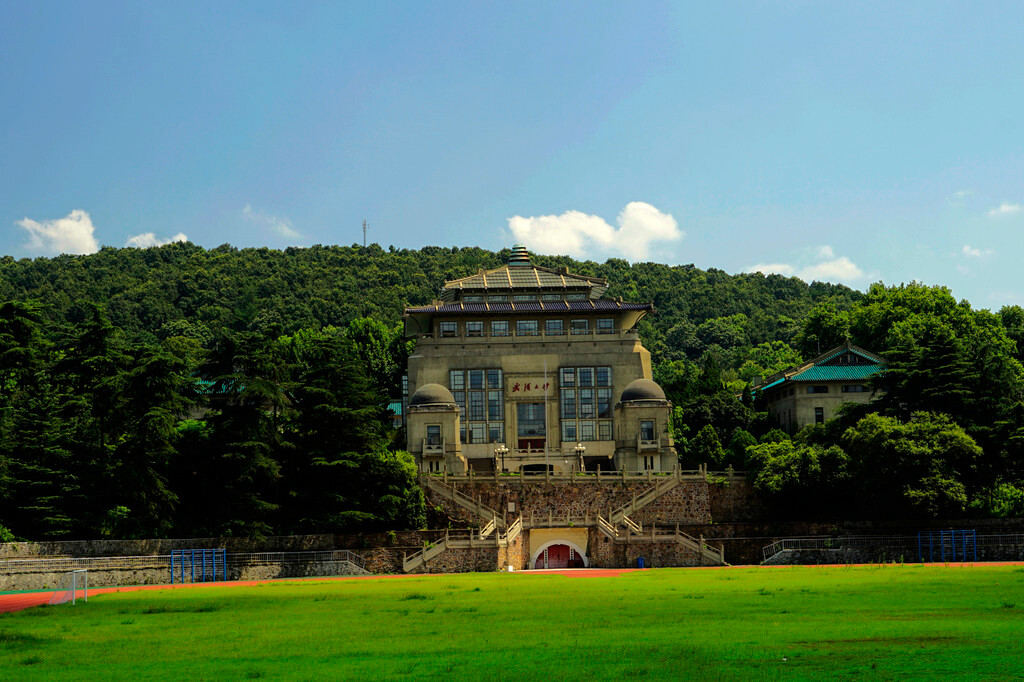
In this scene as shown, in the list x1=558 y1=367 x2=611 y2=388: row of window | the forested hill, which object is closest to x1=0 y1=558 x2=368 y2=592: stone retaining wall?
x1=558 y1=367 x2=611 y2=388: row of window

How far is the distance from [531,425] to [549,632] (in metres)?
70.5

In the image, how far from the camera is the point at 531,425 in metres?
96.8

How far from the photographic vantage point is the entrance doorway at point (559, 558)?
64.1m

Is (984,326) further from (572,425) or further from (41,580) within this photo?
(41,580)

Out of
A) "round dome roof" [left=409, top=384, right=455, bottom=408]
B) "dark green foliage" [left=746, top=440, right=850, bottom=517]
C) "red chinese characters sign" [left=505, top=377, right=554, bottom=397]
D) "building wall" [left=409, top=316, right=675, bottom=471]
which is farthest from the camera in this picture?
"red chinese characters sign" [left=505, top=377, right=554, bottom=397]

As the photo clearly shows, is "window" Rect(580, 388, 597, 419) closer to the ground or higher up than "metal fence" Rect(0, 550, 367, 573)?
higher up

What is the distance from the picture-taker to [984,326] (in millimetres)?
107500

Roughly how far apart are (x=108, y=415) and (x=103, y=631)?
36171mm

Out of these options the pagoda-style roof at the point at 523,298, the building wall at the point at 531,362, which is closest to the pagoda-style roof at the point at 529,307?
the pagoda-style roof at the point at 523,298

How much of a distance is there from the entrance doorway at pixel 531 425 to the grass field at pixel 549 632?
52988 millimetres

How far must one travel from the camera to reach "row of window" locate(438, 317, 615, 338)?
98.2m

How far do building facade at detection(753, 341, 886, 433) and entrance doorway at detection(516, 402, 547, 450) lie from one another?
20874 mm

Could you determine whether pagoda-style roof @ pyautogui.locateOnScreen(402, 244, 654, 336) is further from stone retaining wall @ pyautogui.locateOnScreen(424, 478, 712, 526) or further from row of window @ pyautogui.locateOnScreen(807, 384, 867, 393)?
stone retaining wall @ pyautogui.locateOnScreen(424, 478, 712, 526)

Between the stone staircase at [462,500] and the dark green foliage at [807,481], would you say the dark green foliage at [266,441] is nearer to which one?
the dark green foliage at [807,481]
